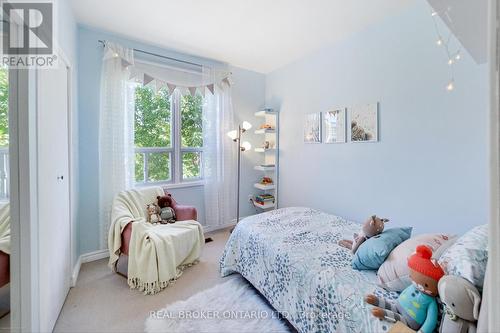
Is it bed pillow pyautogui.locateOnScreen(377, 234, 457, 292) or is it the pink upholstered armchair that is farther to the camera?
the pink upholstered armchair

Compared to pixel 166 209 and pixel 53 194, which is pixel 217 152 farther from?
pixel 53 194

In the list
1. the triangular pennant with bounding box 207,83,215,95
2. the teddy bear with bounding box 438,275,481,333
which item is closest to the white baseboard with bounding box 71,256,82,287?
the triangular pennant with bounding box 207,83,215,95

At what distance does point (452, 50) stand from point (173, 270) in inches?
122

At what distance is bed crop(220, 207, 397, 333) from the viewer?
128cm

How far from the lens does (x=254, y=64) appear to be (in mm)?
3650

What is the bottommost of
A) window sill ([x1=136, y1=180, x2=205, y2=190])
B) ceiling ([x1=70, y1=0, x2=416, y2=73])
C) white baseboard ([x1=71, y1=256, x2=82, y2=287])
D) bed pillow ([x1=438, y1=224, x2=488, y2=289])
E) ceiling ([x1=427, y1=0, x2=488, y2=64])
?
white baseboard ([x1=71, y1=256, x2=82, y2=287])

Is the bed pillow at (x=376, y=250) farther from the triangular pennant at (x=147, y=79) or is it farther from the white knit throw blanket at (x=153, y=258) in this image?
the triangular pennant at (x=147, y=79)

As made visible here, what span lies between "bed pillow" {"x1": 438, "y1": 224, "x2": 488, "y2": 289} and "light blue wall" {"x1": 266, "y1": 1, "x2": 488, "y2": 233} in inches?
37.7

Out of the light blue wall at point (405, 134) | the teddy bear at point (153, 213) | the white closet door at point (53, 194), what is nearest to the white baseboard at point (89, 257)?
the white closet door at point (53, 194)

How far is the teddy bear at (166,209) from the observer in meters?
2.70

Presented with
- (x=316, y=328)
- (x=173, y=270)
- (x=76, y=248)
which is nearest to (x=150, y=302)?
(x=173, y=270)

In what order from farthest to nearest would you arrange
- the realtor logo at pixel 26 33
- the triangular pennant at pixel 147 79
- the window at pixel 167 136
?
the window at pixel 167 136 < the triangular pennant at pixel 147 79 < the realtor logo at pixel 26 33

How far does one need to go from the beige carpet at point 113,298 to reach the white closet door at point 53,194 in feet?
0.37

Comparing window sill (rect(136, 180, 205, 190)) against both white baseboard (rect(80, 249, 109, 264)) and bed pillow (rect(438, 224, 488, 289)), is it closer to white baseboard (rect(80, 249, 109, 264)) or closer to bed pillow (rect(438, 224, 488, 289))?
white baseboard (rect(80, 249, 109, 264))
